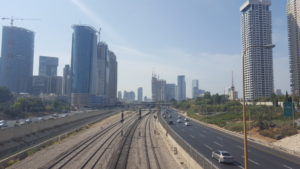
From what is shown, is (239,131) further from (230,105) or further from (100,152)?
(230,105)

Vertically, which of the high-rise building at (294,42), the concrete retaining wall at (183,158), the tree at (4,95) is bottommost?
the concrete retaining wall at (183,158)

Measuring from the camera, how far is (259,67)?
103 ft

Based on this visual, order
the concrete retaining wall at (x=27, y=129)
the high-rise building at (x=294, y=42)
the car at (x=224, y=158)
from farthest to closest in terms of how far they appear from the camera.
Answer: the high-rise building at (x=294, y=42), the concrete retaining wall at (x=27, y=129), the car at (x=224, y=158)

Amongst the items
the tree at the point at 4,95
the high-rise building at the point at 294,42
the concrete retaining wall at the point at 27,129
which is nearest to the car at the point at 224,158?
the concrete retaining wall at the point at 27,129

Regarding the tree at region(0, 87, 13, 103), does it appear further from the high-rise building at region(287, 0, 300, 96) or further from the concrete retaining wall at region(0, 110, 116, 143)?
the high-rise building at region(287, 0, 300, 96)

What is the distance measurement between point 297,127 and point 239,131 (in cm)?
1437

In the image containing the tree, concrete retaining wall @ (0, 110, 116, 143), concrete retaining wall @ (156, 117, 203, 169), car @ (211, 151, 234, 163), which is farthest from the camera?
the tree

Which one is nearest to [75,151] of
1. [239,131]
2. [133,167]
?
[133,167]

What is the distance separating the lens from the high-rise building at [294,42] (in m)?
163

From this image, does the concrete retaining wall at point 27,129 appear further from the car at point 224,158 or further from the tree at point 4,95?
the tree at point 4,95

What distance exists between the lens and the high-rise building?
163 metres

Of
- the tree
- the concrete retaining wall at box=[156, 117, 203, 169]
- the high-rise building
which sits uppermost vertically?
the high-rise building

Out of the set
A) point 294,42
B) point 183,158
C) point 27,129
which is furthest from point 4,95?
point 294,42

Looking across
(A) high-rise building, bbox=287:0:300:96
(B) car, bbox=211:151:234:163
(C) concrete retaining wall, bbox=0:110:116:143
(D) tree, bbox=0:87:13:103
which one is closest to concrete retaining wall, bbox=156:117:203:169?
(B) car, bbox=211:151:234:163
